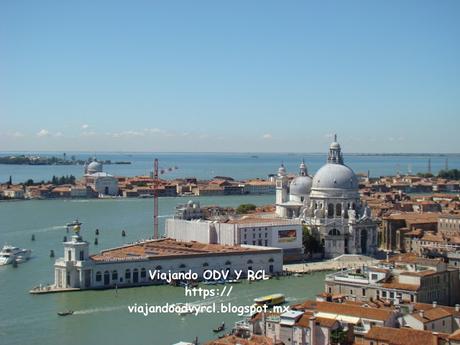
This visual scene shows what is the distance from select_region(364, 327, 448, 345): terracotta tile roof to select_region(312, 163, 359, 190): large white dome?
617 inches

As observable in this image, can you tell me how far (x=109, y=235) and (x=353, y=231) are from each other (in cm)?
871

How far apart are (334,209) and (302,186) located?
2.71m

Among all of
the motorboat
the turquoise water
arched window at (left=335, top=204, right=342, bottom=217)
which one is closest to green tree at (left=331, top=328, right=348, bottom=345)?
the turquoise water

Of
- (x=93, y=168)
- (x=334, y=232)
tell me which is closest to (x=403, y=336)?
(x=334, y=232)

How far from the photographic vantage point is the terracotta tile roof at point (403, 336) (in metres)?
10.2

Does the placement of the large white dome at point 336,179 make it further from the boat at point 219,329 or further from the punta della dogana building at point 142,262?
the boat at point 219,329

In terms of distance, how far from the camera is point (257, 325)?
11.5m

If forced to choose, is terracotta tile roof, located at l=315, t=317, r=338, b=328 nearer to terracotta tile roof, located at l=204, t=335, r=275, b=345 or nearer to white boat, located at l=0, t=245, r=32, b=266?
terracotta tile roof, located at l=204, t=335, r=275, b=345

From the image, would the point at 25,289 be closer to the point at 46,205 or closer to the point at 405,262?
the point at 405,262

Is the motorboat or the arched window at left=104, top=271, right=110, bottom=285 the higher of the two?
the arched window at left=104, top=271, right=110, bottom=285

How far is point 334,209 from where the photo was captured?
85.4 ft

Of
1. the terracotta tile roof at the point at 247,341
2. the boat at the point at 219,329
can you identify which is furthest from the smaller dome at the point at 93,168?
the terracotta tile roof at the point at 247,341

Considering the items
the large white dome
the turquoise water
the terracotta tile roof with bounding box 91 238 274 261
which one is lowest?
the turquoise water

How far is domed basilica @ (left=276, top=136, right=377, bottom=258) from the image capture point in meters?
24.6
